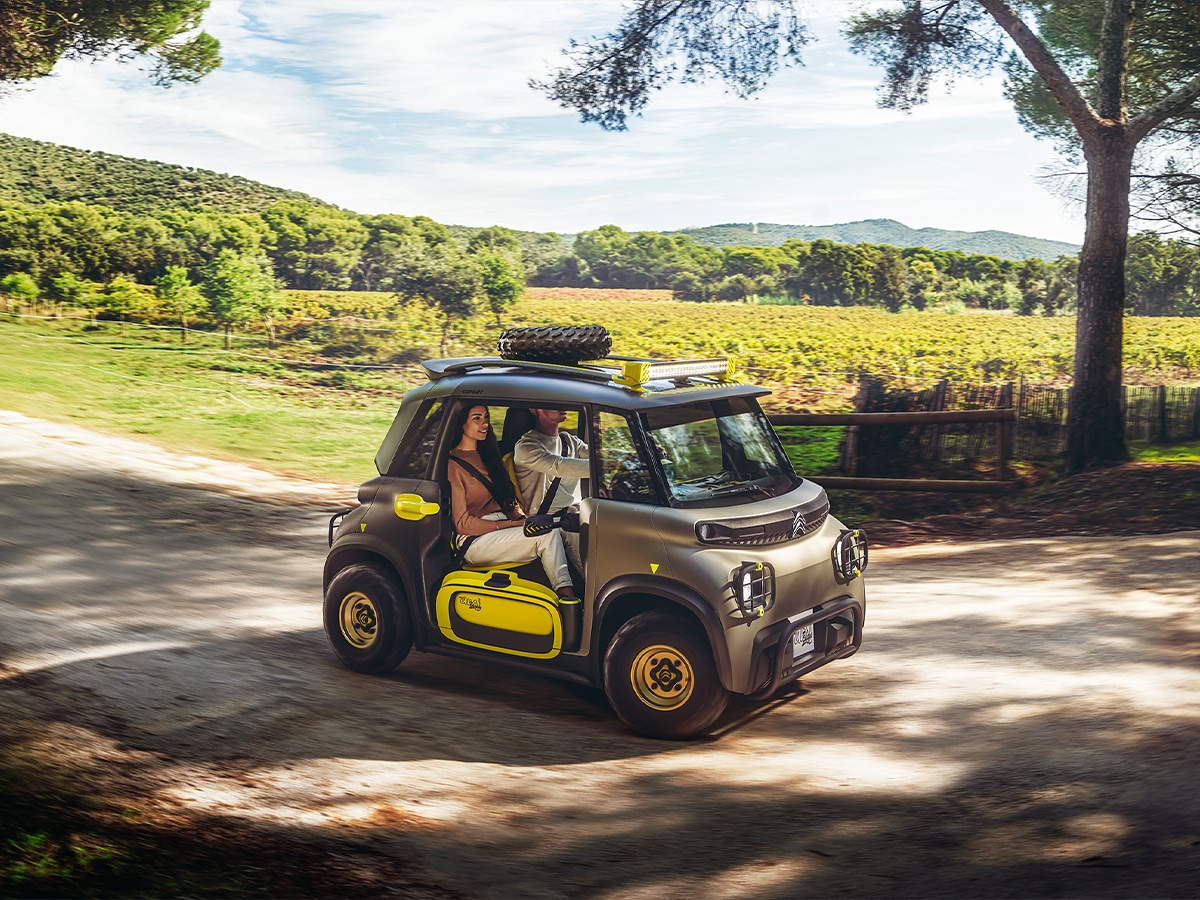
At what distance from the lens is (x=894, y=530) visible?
12.9 meters

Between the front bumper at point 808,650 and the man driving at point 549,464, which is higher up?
the man driving at point 549,464

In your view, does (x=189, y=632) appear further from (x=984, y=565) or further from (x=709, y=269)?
(x=709, y=269)

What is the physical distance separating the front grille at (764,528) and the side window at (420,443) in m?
1.95

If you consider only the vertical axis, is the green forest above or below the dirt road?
above

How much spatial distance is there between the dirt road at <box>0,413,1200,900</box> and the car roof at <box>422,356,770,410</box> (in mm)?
1939

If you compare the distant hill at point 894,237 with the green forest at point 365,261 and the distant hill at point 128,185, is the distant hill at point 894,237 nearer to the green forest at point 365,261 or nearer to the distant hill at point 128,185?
the green forest at point 365,261

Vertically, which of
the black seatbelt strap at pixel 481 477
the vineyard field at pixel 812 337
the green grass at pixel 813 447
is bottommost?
the green grass at pixel 813 447

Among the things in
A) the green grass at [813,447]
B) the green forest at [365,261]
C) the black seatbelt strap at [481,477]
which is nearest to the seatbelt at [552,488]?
the black seatbelt strap at [481,477]

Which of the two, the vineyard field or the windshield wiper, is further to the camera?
the vineyard field

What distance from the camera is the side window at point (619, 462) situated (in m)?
5.85

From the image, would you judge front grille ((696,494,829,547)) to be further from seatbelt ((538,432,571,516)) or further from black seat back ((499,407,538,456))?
black seat back ((499,407,538,456))

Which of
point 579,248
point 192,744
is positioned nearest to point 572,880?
point 192,744

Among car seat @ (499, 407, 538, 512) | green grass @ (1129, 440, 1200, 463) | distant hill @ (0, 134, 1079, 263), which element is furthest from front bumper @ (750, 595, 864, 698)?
distant hill @ (0, 134, 1079, 263)

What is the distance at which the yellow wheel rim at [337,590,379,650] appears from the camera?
679cm
